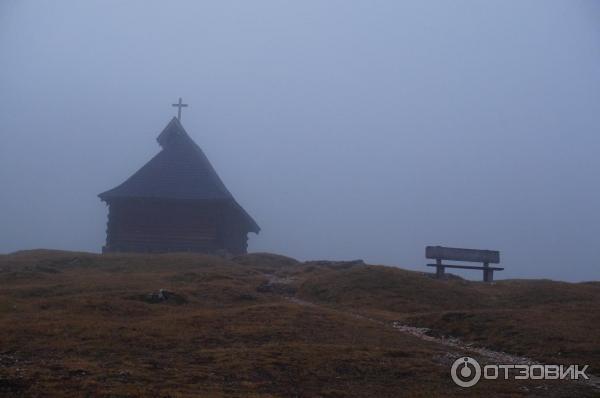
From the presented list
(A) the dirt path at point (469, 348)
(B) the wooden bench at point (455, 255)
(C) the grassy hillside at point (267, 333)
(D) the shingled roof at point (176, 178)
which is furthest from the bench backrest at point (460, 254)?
(D) the shingled roof at point (176, 178)

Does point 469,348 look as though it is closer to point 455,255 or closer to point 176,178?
point 455,255

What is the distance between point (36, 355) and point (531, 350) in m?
11.6

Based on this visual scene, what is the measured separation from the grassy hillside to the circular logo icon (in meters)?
0.23

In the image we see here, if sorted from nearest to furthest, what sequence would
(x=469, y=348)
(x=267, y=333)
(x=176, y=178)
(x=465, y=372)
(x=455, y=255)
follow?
1. (x=465, y=372)
2. (x=469, y=348)
3. (x=267, y=333)
4. (x=455, y=255)
5. (x=176, y=178)

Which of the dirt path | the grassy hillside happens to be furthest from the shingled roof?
the dirt path

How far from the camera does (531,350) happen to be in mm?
15539

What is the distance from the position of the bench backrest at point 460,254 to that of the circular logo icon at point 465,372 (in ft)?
59.8

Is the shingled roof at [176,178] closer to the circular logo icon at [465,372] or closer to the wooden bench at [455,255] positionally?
the wooden bench at [455,255]

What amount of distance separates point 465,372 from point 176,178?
36.3 metres

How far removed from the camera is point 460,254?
3269cm

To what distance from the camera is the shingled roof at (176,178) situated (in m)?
44.6

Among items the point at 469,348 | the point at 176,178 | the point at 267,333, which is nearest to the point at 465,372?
the point at 469,348

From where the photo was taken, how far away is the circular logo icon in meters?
12.4

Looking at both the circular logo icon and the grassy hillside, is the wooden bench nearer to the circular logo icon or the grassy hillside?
the grassy hillside
